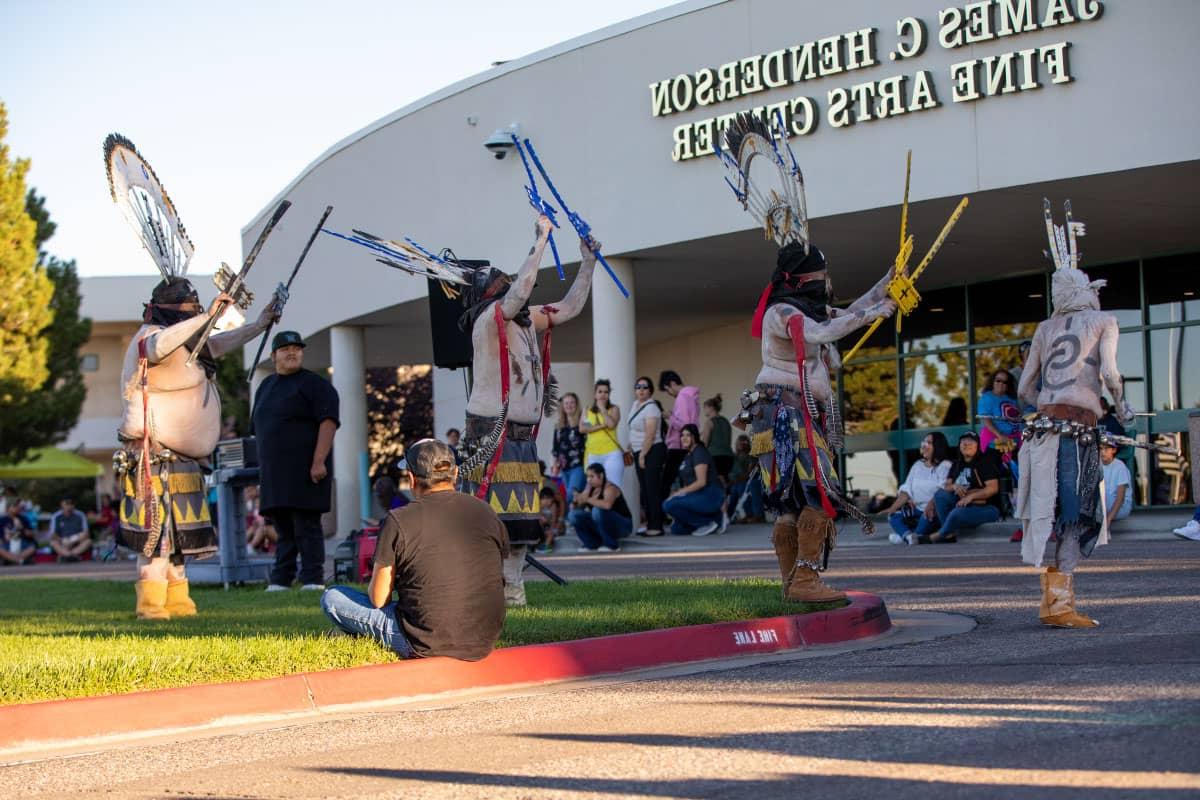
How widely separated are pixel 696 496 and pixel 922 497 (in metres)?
3.03

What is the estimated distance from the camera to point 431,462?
7707 mm

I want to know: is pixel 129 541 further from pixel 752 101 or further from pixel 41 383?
pixel 41 383

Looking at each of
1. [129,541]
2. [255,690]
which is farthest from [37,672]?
[129,541]

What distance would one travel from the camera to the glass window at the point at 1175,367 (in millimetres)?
21719

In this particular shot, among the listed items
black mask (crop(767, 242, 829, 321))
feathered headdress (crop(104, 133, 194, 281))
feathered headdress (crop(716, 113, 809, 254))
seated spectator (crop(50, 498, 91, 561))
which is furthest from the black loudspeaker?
seated spectator (crop(50, 498, 91, 561))

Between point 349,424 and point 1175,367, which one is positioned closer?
point 1175,367

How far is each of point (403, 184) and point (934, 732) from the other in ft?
68.9

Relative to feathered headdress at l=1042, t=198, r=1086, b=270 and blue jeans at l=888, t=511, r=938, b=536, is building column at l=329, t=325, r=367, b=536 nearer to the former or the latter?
blue jeans at l=888, t=511, r=938, b=536

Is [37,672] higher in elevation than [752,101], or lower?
lower

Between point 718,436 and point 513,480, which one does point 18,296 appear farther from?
point 513,480

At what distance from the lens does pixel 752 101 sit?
66.4 ft

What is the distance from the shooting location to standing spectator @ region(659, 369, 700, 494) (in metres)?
20.6

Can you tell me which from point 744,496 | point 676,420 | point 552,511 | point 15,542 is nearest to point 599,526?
point 552,511

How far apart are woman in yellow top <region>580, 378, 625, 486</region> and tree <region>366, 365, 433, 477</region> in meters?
25.4
